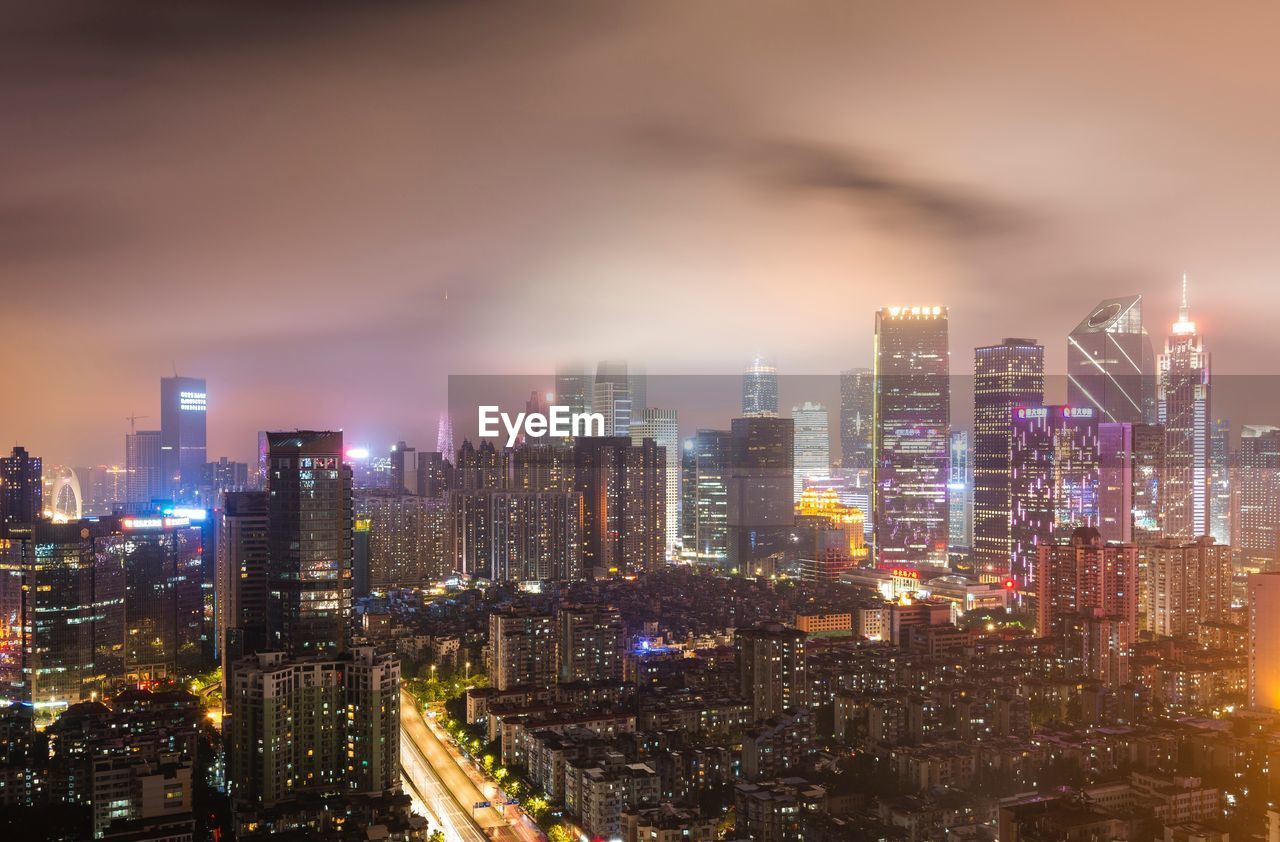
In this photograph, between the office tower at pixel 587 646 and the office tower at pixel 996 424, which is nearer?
the office tower at pixel 587 646

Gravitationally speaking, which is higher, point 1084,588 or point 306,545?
point 306,545

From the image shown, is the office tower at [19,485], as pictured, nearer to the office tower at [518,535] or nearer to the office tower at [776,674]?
the office tower at [518,535]

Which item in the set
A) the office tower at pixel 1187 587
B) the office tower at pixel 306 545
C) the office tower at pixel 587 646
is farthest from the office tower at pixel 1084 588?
the office tower at pixel 306 545

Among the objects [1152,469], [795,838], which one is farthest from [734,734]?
[1152,469]

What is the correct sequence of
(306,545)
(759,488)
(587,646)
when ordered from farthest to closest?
(759,488), (587,646), (306,545)

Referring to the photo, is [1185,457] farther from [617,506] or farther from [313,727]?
[313,727]

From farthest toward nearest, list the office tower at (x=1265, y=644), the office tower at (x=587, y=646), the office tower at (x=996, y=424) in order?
the office tower at (x=996, y=424), the office tower at (x=587, y=646), the office tower at (x=1265, y=644)

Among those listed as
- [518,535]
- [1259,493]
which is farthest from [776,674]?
[1259,493]
